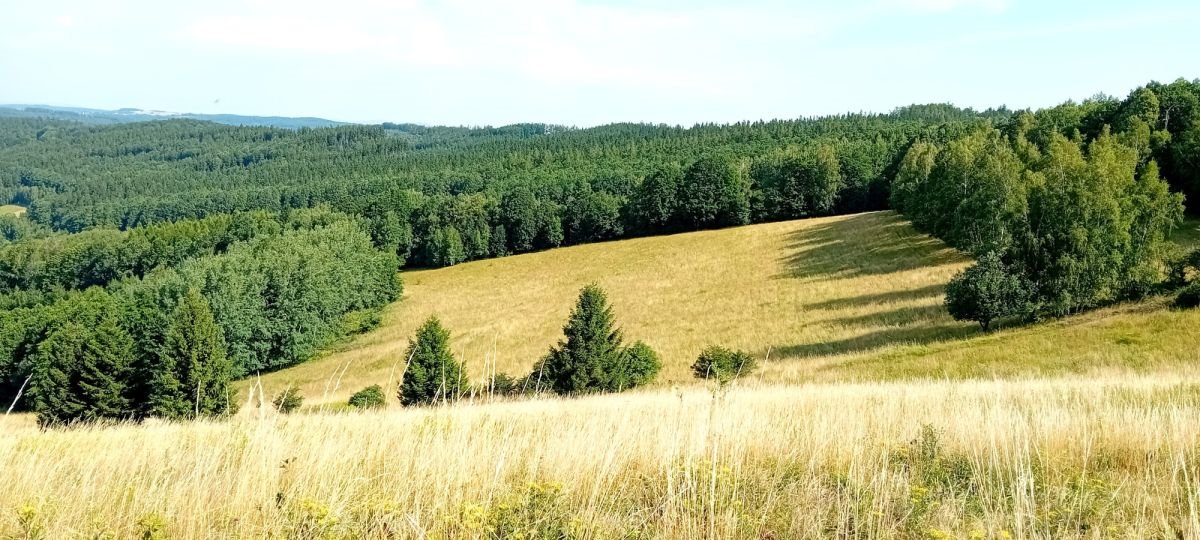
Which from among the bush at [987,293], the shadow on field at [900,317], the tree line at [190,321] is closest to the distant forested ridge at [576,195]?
the tree line at [190,321]

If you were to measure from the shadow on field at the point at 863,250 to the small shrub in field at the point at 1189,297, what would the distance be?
72.0ft

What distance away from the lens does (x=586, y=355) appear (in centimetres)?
2559

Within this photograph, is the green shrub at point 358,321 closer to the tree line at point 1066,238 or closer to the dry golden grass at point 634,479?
the tree line at point 1066,238

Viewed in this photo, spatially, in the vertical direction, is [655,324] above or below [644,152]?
below

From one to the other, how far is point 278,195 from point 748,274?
131926mm

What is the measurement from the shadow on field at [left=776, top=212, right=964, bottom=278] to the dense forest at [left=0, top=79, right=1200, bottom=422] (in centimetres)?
263

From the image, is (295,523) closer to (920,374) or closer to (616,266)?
(920,374)

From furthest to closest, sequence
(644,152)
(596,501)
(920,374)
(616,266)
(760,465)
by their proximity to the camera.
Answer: (644,152), (616,266), (920,374), (760,465), (596,501)

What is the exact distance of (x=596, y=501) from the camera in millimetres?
4277

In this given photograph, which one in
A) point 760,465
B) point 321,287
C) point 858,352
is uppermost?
point 760,465

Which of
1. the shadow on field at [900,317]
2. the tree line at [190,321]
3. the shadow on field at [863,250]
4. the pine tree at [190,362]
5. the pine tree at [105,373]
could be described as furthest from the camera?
the shadow on field at [863,250]

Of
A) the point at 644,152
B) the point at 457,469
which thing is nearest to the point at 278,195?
the point at 644,152

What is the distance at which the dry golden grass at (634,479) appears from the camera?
3682 millimetres

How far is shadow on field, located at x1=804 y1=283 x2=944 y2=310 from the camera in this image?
4141 centimetres
